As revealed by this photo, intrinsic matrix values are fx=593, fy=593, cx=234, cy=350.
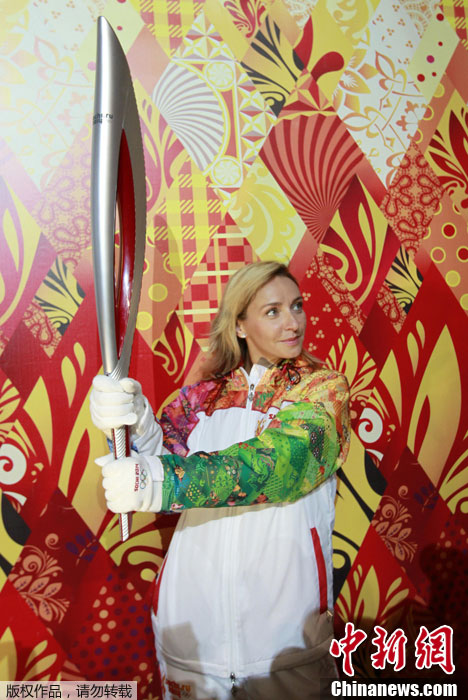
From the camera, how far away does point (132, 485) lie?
3.78 feet

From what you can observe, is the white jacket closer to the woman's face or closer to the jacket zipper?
the jacket zipper

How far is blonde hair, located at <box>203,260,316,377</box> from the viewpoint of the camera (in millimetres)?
1603

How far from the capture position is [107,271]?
1.21m

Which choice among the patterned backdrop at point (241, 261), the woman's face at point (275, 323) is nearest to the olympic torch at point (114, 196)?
the woman's face at point (275, 323)

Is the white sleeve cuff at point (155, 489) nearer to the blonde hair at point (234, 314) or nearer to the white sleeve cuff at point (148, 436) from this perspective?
the white sleeve cuff at point (148, 436)

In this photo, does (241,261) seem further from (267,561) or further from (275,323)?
(267,561)

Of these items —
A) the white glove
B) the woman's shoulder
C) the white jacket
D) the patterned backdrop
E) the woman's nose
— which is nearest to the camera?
the white glove

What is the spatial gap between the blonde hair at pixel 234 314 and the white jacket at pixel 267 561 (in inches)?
8.2

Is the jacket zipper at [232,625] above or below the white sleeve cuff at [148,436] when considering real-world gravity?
below

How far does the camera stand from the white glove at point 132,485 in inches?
45.5

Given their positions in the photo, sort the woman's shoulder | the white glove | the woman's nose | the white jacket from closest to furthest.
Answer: the white glove, the white jacket, the woman's shoulder, the woman's nose

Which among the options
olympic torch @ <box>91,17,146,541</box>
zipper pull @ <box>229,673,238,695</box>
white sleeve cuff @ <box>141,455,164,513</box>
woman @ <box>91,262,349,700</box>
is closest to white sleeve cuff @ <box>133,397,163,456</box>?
woman @ <box>91,262,349,700</box>

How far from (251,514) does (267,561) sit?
0.36ft

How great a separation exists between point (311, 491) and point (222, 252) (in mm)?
828
